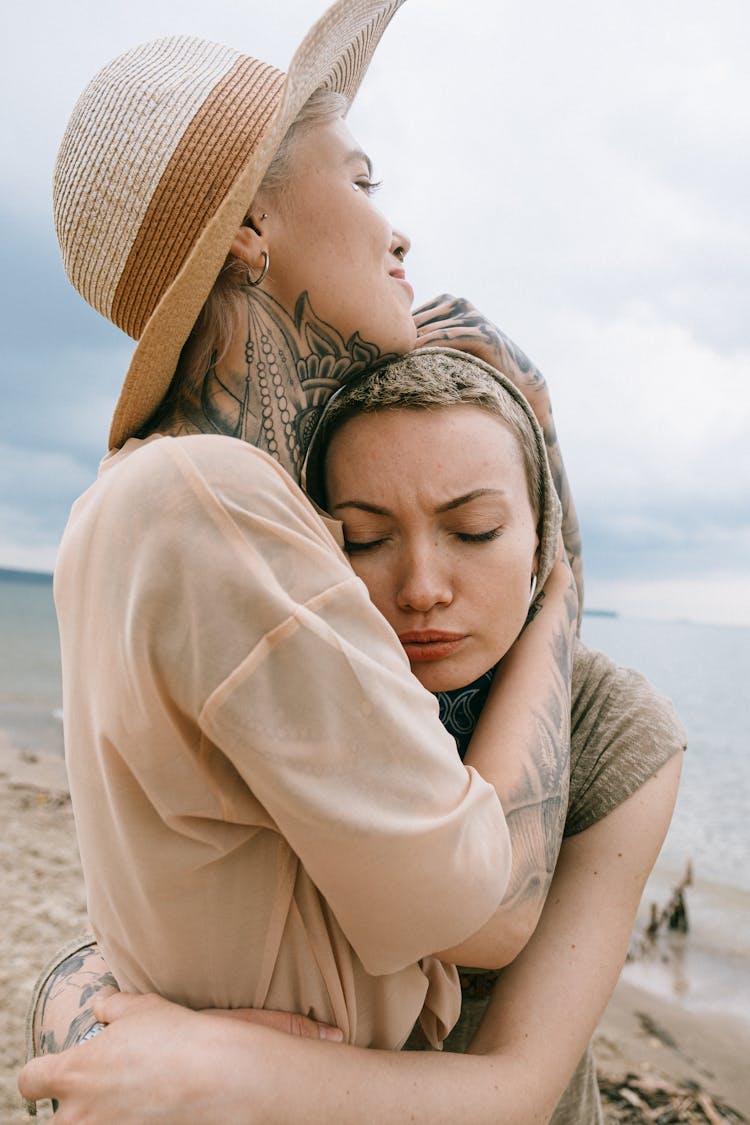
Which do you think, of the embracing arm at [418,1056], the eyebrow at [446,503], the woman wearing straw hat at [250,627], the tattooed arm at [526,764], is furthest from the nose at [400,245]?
the embracing arm at [418,1056]

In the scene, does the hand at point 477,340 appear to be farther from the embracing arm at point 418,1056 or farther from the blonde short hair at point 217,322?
the embracing arm at point 418,1056

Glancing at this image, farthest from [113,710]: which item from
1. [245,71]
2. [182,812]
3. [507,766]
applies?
[245,71]

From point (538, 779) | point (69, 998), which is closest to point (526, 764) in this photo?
point (538, 779)

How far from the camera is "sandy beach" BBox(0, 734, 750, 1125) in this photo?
600 centimetres

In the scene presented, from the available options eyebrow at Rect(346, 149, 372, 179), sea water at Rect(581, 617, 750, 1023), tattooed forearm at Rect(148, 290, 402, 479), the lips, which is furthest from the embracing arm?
sea water at Rect(581, 617, 750, 1023)

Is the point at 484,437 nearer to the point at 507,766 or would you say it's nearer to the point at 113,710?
the point at 507,766

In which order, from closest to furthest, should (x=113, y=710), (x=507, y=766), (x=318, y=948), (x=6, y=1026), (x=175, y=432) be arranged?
(x=113, y=710) → (x=318, y=948) → (x=175, y=432) → (x=507, y=766) → (x=6, y=1026)

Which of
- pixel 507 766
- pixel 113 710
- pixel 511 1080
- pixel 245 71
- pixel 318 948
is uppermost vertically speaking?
pixel 245 71

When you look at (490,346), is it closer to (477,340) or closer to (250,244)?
(477,340)

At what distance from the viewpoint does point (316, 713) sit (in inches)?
52.4

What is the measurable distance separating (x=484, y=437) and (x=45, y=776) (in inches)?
601

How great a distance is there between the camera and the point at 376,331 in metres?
2.02

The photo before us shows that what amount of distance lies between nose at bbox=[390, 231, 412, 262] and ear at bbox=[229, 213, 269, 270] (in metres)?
0.36

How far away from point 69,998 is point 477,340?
6.12 ft
